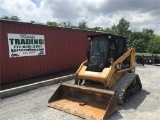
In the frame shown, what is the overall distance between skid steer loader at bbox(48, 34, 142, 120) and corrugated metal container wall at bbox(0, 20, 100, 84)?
12.1ft

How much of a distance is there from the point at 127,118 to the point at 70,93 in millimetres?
2201

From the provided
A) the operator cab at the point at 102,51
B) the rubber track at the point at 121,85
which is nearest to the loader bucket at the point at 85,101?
the rubber track at the point at 121,85

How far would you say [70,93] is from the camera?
23.7ft

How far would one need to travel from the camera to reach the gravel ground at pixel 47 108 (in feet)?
19.8

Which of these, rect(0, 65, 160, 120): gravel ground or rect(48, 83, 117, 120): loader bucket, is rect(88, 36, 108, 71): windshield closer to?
rect(48, 83, 117, 120): loader bucket

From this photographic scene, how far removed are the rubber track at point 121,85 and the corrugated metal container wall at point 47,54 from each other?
16.8 ft

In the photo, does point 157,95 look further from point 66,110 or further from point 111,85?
point 66,110

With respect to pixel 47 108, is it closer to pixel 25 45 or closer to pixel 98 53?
pixel 98 53

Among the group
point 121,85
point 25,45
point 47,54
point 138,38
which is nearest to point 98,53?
point 121,85

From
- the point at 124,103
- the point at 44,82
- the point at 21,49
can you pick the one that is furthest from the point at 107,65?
the point at 21,49

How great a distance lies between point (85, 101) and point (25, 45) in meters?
5.18

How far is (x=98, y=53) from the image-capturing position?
25.0 feet

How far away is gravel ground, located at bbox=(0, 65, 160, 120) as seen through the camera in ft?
19.8

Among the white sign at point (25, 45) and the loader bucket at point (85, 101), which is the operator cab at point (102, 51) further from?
the white sign at point (25, 45)
